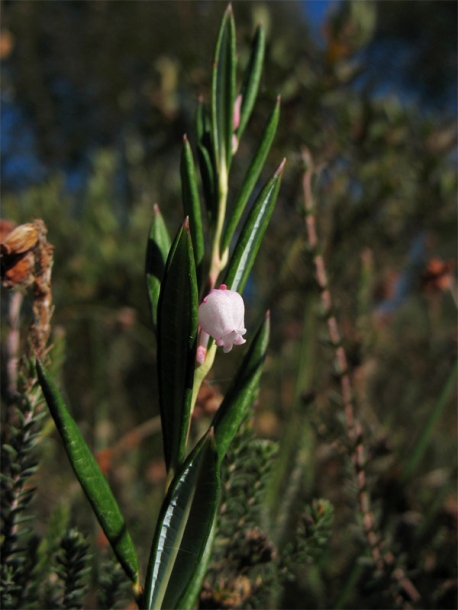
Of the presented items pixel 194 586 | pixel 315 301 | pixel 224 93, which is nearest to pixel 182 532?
pixel 194 586

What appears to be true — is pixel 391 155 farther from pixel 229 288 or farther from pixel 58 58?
pixel 58 58

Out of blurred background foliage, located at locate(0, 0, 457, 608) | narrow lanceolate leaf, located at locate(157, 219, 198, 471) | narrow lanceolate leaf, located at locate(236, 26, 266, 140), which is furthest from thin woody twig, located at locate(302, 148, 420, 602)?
narrow lanceolate leaf, located at locate(157, 219, 198, 471)

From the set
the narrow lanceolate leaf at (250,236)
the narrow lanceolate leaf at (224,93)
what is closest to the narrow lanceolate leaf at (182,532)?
the narrow lanceolate leaf at (250,236)

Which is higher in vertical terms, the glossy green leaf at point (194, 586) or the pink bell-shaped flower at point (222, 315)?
the pink bell-shaped flower at point (222, 315)

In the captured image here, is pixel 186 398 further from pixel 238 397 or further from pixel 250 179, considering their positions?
pixel 250 179

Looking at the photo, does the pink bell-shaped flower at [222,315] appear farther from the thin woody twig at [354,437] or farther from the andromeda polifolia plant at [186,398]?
the thin woody twig at [354,437]
